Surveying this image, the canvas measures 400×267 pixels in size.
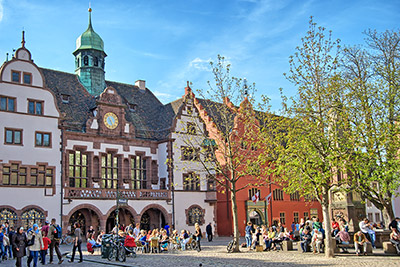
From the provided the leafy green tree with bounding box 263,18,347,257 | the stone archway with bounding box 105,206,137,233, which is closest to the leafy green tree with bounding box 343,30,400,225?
the leafy green tree with bounding box 263,18,347,257

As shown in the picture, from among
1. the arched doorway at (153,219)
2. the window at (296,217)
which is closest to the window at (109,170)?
the arched doorway at (153,219)

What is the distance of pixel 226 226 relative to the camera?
149 feet

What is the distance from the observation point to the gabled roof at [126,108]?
38.1 metres

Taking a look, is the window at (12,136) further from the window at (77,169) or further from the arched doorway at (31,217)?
the arched doorway at (31,217)

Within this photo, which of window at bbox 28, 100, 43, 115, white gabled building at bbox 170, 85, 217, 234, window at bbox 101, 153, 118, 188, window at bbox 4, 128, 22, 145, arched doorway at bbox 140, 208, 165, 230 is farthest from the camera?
white gabled building at bbox 170, 85, 217, 234

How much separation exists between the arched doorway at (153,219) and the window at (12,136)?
1338 cm

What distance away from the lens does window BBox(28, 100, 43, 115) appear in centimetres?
3441

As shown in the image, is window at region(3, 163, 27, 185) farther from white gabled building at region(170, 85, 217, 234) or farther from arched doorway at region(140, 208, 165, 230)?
white gabled building at region(170, 85, 217, 234)

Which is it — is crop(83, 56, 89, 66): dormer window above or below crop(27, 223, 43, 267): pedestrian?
above

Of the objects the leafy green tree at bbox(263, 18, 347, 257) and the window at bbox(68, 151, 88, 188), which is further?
the window at bbox(68, 151, 88, 188)

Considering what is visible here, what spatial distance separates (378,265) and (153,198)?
85.1 feet

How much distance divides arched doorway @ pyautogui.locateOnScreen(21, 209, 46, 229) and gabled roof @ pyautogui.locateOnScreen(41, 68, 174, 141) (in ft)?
23.6

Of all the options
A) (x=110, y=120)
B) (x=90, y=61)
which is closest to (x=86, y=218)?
(x=110, y=120)

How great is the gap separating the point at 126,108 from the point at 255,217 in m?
17.8
